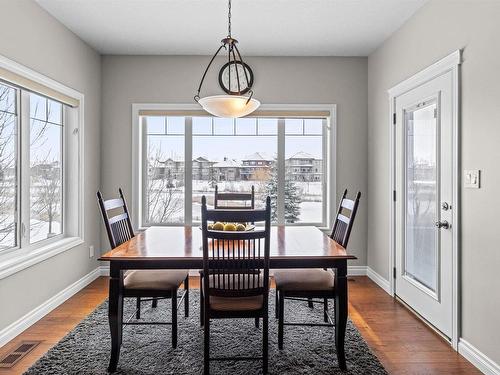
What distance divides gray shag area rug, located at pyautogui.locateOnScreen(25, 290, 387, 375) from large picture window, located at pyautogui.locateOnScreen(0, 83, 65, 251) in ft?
3.13

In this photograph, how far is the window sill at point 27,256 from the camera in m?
2.63

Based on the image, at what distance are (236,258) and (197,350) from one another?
0.84 m

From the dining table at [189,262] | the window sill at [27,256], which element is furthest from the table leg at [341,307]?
the window sill at [27,256]

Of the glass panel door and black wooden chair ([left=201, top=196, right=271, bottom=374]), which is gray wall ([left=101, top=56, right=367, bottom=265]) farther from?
black wooden chair ([left=201, top=196, right=271, bottom=374])

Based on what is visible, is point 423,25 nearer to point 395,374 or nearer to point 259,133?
point 259,133

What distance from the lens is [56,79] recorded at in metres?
3.32

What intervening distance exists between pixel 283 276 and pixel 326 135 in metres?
2.33

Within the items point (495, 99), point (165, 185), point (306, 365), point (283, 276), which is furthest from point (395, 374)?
point (165, 185)

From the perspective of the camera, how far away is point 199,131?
4.44 metres

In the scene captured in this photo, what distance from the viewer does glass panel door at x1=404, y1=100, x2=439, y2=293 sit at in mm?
2898

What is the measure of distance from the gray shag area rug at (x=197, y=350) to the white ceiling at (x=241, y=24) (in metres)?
2.64

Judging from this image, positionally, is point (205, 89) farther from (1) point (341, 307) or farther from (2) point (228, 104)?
(1) point (341, 307)

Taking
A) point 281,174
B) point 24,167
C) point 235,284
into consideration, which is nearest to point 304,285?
point 235,284

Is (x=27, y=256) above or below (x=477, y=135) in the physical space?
below
